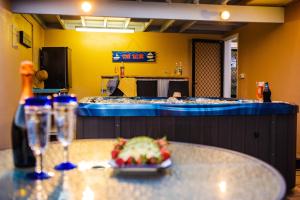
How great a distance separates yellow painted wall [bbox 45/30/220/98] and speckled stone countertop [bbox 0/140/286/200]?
22.1ft

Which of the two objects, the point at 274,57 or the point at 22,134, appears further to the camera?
the point at 274,57

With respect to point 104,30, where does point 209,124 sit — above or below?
below

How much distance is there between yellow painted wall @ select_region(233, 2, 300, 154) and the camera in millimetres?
5160

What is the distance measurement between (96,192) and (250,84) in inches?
250

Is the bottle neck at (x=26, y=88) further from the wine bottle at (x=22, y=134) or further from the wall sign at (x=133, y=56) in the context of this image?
the wall sign at (x=133, y=56)

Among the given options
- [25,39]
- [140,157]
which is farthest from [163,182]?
[25,39]

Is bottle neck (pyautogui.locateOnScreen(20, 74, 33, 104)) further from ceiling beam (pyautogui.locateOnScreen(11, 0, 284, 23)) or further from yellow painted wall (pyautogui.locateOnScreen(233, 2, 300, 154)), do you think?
yellow painted wall (pyautogui.locateOnScreen(233, 2, 300, 154))

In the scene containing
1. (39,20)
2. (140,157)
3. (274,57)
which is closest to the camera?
(140,157)

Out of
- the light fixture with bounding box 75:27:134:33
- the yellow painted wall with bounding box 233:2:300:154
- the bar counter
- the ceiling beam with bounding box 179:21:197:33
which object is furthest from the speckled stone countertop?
the light fixture with bounding box 75:27:134:33

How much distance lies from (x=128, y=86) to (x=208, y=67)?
7.92 feet

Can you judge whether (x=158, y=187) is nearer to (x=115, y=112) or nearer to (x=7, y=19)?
(x=115, y=112)

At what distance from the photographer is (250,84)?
6.78 meters

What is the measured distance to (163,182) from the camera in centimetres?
97

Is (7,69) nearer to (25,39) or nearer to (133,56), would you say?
(25,39)
